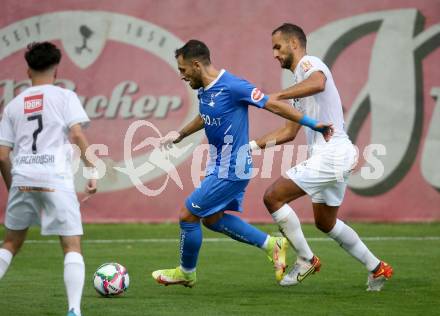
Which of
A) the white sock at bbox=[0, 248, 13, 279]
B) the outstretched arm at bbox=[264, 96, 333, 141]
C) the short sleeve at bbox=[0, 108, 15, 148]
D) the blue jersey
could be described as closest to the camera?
the short sleeve at bbox=[0, 108, 15, 148]

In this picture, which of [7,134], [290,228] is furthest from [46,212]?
[290,228]

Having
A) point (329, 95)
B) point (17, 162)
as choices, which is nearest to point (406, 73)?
point (329, 95)

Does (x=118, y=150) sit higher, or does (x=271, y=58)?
(x=271, y=58)

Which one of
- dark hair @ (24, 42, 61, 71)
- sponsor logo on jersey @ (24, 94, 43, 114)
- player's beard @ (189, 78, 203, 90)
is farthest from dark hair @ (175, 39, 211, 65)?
sponsor logo on jersey @ (24, 94, 43, 114)

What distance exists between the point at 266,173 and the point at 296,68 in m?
6.40

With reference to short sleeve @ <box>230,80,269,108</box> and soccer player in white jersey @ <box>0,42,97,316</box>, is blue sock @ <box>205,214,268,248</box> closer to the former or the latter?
short sleeve @ <box>230,80,269,108</box>

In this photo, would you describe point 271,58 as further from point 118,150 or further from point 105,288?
point 105,288

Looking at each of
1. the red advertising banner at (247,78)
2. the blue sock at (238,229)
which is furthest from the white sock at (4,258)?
the red advertising banner at (247,78)

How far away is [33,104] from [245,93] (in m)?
2.31

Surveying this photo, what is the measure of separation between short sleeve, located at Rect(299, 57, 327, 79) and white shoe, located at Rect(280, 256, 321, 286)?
1.73 metres

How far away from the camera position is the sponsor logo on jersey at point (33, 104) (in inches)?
281

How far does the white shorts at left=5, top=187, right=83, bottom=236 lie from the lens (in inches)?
280

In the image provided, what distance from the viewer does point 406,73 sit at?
15.8 m

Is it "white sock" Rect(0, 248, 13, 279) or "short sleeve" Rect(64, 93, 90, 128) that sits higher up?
"short sleeve" Rect(64, 93, 90, 128)
